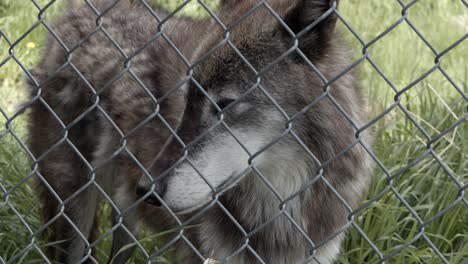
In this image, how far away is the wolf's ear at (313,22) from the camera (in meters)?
2.90

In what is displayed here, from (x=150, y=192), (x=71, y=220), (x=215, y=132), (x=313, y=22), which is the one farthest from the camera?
(x=71, y=220)

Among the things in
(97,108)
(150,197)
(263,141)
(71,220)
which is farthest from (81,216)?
(263,141)

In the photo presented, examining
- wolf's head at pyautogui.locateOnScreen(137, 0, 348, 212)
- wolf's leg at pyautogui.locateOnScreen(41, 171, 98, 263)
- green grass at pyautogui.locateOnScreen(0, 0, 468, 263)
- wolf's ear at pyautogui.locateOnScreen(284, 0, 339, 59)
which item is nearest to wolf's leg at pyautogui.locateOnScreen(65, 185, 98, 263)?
wolf's leg at pyautogui.locateOnScreen(41, 171, 98, 263)

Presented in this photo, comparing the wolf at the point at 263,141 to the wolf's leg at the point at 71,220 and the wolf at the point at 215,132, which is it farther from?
the wolf's leg at the point at 71,220

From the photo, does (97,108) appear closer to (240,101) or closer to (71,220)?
(71,220)

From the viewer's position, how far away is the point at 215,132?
3355 mm

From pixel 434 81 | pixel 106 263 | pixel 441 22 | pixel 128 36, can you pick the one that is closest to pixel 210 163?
pixel 128 36

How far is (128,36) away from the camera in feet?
14.3

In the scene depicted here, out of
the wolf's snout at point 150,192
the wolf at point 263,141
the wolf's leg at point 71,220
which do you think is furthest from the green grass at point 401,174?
the wolf's snout at point 150,192

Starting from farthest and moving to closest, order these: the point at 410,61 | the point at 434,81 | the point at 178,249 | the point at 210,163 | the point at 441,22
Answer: the point at 441,22, the point at 410,61, the point at 434,81, the point at 178,249, the point at 210,163

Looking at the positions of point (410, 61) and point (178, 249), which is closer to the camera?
point (178, 249)

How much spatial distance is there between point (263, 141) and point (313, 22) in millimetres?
733

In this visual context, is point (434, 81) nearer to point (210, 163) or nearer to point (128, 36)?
point (128, 36)

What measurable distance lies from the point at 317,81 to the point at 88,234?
81.2 inches
